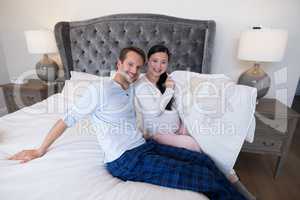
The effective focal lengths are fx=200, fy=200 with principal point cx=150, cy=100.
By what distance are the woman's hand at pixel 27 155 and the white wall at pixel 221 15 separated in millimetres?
1759

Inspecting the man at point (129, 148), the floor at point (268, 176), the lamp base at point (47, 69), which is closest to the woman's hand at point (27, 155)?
the man at point (129, 148)

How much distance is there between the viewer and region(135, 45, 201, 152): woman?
1.43 metres

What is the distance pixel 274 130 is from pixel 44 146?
1.87 meters

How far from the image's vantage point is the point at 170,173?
1.03 metres

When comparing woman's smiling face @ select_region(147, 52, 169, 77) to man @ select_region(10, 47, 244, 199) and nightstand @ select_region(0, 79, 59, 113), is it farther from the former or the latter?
nightstand @ select_region(0, 79, 59, 113)

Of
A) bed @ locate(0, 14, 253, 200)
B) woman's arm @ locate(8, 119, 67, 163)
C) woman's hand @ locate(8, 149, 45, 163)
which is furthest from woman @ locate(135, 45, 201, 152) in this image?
woman's hand @ locate(8, 149, 45, 163)

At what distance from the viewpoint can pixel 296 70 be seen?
2139 millimetres

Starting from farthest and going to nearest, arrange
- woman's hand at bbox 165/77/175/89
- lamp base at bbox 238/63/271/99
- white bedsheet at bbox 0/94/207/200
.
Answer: lamp base at bbox 238/63/271/99
woman's hand at bbox 165/77/175/89
white bedsheet at bbox 0/94/207/200

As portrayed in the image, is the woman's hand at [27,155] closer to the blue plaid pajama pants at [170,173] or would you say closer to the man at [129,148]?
the man at [129,148]

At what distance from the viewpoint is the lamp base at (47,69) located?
2.48 meters

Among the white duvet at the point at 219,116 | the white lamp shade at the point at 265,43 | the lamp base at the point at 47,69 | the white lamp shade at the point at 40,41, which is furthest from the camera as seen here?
the lamp base at the point at 47,69

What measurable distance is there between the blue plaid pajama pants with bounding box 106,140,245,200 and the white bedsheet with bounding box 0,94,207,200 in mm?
39

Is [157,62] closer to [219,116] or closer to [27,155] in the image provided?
[219,116]

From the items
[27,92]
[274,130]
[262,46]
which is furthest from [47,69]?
[274,130]
